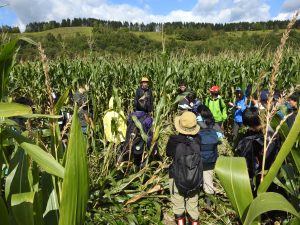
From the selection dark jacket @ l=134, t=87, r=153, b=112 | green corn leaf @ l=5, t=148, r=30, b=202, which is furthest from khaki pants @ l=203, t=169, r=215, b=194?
green corn leaf @ l=5, t=148, r=30, b=202

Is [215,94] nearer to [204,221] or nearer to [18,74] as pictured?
[204,221]

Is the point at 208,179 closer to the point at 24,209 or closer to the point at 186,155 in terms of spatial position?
the point at 186,155

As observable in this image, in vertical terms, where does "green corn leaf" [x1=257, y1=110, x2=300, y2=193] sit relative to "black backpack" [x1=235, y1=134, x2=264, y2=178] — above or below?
above

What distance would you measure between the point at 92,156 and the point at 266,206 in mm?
3831

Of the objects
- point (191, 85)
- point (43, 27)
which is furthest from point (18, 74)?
point (43, 27)

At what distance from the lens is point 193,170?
11.4 feet

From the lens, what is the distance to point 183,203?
3732 millimetres

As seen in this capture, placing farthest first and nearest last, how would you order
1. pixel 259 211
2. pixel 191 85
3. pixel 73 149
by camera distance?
pixel 191 85 → pixel 259 211 → pixel 73 149

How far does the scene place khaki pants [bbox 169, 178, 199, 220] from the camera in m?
3.67

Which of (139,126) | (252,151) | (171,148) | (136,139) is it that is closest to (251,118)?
(252,151)

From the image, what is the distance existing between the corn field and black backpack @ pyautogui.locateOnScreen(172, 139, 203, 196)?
381 mm

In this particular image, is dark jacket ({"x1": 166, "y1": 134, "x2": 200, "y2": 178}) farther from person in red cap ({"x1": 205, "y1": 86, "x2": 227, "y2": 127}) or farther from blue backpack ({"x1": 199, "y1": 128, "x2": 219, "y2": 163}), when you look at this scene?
person in red cap ({"x1": 205, "y1": 86, "x2": 227, "y2": 127})

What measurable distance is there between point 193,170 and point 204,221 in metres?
0.81

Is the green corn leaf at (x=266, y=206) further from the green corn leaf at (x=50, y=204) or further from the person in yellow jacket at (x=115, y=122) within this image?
the person in yellow jacket at (x=115, y=122)
